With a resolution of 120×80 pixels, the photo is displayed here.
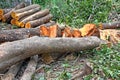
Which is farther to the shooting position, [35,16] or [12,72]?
Answer: [35,16]

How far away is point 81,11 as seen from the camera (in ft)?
31.0

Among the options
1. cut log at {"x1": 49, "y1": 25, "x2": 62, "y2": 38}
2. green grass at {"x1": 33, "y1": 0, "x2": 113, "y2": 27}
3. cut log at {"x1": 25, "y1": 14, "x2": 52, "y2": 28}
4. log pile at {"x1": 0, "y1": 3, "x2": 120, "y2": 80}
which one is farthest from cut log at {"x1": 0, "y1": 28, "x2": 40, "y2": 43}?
green grass at {"x1": 33, "y1": 0, "x2": 113, "y2": 27}

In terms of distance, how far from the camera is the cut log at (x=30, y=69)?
474 centimetres

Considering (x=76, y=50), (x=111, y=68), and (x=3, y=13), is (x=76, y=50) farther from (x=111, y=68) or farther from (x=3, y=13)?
(x=3, y=13)

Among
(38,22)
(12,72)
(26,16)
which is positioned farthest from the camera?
(26,16)

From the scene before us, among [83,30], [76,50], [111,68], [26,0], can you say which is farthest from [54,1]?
[111,68]

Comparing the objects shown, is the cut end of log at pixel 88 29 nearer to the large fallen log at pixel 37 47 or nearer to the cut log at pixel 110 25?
the large fallen log at pixel 37 47

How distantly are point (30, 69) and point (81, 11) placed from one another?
4810 mm

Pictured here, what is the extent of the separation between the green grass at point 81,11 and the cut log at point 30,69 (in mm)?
3144

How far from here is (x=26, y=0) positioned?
32.3 ft

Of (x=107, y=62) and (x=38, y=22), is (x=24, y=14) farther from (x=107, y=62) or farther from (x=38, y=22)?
(x=107, y=62)

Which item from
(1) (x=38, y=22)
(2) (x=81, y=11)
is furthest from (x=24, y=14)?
(2) (x=81, y=11)

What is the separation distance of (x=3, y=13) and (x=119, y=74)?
4867mm

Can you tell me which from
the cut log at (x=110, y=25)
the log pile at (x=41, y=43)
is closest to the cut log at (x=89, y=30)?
the log pile at (x=41, y=43)
